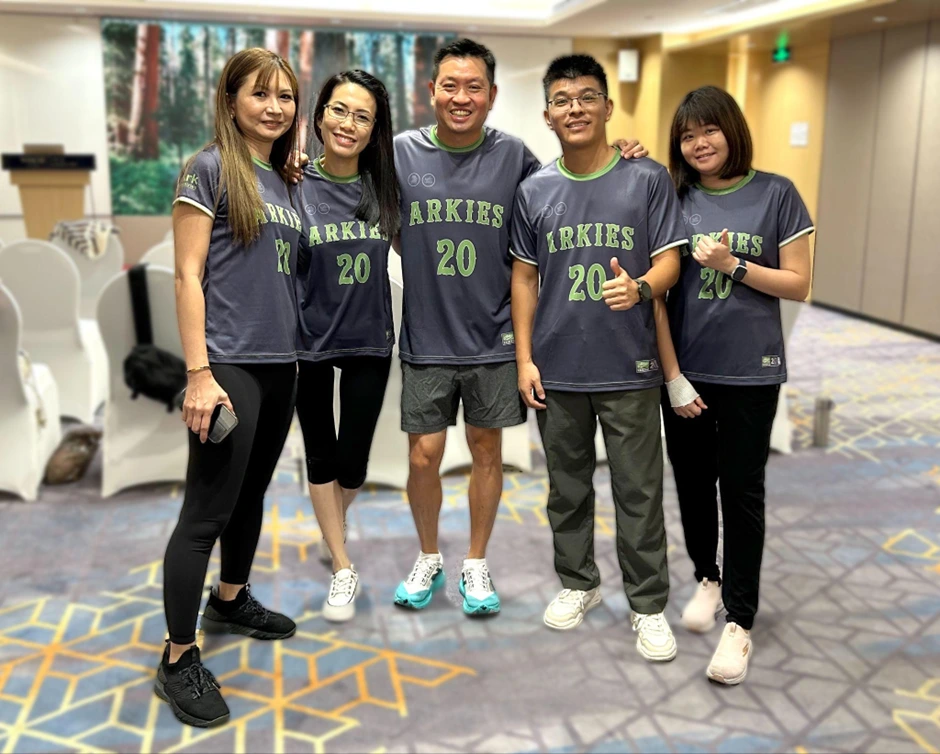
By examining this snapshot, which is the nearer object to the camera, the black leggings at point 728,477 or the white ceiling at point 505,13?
the black leggings at point 728,477

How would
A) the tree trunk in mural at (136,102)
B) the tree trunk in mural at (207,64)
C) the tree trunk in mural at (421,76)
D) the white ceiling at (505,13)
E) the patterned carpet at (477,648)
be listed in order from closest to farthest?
the patterned carpet at (477,648) < the white ceiling at (505,13) < the tree trunk in mural at (136,102) < the tree trunk in mural at (207,64) < the tree trunk in mural at (421,76)

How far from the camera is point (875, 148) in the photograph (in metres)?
8.38

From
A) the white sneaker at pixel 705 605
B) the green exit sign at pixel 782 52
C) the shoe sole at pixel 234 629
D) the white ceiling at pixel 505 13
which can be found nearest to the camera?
the shoe sole at pixel 234 629

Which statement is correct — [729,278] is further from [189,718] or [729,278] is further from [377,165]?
[189,718]

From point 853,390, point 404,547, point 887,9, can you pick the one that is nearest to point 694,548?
point 404,547

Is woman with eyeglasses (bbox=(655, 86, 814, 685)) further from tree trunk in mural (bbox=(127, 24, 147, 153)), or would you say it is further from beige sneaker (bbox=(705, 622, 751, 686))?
tree trunk in mural (bbox=(127, 24, 147, 153))

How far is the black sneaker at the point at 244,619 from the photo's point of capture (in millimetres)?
2289

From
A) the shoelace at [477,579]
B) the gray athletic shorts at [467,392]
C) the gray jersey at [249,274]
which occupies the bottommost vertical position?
the shoelace at [477,579]

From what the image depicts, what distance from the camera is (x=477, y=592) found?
1729 millimetres

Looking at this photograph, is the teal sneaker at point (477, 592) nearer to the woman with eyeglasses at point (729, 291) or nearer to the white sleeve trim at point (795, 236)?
the woman with eyeglasses at point (729, 291)

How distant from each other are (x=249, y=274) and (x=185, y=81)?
33.2ft

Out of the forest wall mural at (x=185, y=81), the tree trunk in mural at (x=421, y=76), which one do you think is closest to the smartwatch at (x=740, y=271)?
the forest wall mural at (x=185, y=81)

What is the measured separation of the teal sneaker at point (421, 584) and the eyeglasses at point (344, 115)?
2.73 feet

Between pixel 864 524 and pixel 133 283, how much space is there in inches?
135
